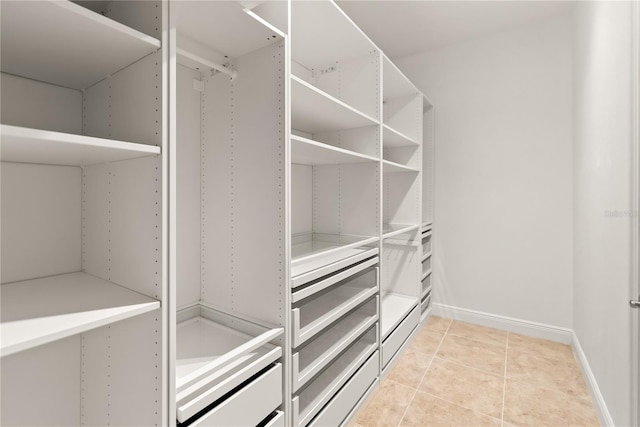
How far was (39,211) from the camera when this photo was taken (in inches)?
43.4

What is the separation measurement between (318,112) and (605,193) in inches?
63.7

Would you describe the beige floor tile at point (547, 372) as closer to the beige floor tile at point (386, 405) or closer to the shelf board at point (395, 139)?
the beige floor tile at point (386, 405)

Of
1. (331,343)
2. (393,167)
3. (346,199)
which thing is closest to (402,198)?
(393,167)

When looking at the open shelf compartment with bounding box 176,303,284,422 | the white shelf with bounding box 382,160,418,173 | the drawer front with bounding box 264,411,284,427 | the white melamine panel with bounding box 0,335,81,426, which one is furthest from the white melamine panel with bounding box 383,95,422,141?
the white melamine panel with bounding box 0,335,81,426

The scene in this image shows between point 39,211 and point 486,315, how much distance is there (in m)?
3.38

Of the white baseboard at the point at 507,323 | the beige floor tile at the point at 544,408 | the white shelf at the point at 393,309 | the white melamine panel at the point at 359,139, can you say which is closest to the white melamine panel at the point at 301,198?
the white melamine panel at the point at 359,139

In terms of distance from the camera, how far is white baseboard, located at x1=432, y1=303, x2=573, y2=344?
2842 millimetres

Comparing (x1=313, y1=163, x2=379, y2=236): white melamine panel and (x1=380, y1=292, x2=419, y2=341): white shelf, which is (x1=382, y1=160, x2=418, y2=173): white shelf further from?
(x1=380, y1=292, x2=419, y2=341): white shelf

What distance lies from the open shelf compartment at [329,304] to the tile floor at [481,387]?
64 cm

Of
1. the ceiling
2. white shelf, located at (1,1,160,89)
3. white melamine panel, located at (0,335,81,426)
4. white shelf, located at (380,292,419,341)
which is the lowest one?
white shelf, located at (380,292,419,341)

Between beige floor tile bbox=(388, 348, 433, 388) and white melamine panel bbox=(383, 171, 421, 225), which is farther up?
white melamine panel bbox=(383, 171, 421, 225)

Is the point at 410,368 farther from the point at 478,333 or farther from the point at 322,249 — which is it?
the point at 322,249

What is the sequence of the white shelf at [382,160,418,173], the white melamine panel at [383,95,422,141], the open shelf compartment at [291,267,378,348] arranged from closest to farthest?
the open shelf compartment at [291,267,378,348]
the white shelf at [382,160,418,173]
the white melamine panel at [383,95,422,141]

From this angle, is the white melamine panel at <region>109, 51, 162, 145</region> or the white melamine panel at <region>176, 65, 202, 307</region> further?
the white melamine panel at <region>176, 65, 202, 307</region>
